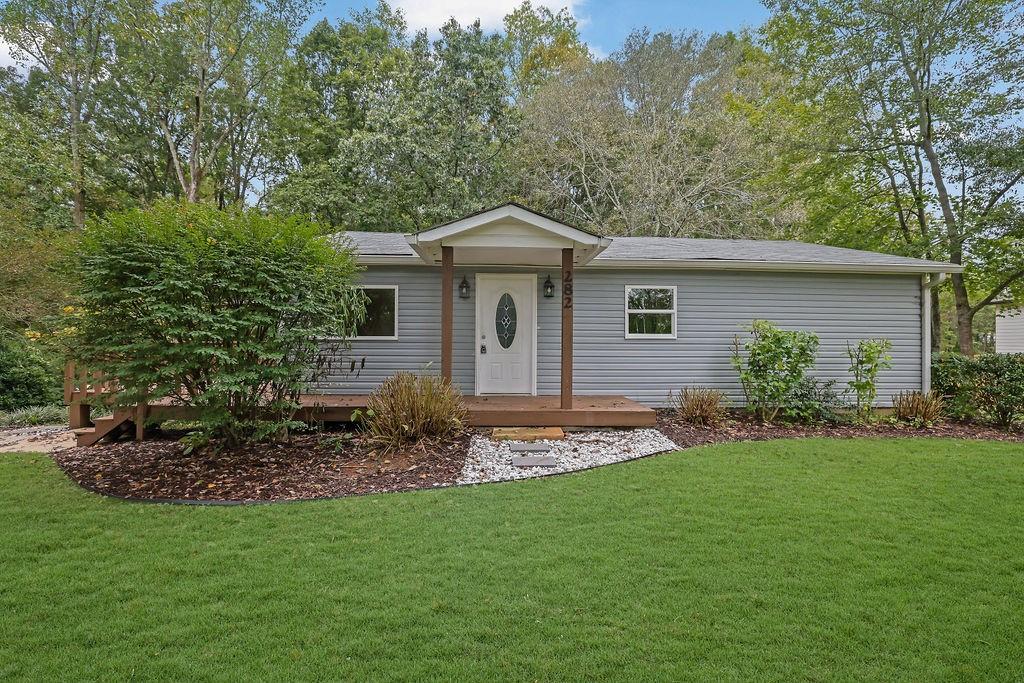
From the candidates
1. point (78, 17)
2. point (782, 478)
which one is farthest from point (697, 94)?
point (78, 17)

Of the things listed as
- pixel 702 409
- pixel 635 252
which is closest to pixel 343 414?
pixel 702 409

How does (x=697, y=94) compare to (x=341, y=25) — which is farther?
(x=341, y=25)

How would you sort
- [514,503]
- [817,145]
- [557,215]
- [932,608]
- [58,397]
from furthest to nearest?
[557,215] → [817,145] → [58,397] → [514,503] → [932,608]

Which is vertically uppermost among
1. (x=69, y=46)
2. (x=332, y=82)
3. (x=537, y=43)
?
(x=537, y=43)

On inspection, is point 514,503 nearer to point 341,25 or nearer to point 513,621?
point 513,621

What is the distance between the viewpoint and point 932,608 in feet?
8.70

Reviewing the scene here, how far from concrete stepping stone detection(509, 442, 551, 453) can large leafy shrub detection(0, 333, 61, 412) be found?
32.1 ft

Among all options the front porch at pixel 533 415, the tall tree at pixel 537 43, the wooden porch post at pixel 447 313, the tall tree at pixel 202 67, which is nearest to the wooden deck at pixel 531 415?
the front porch at pixel 533 415

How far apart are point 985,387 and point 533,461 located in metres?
7.44

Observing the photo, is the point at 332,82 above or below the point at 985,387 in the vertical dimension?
above

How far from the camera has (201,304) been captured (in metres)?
5.29

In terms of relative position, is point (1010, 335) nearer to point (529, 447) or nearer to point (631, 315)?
point (631, 315)

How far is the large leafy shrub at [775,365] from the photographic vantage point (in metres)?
7.89

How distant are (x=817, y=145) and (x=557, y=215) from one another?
7149 millimetres
